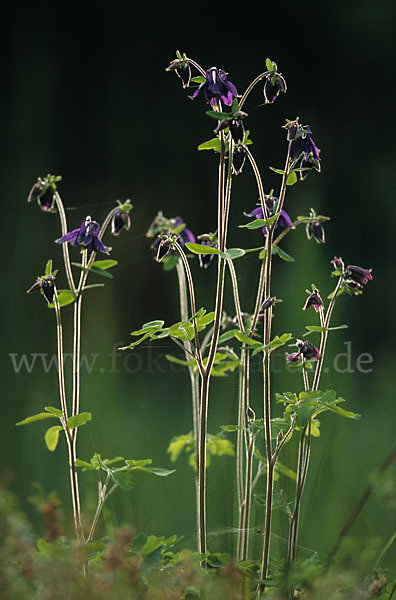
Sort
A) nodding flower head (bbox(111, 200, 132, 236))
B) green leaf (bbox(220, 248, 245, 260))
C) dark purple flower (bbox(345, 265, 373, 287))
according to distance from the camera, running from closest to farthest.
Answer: green leaf (bbox(220, 248, 245, 260))
dark purple flower (bbox(345, 265, 373, 287))
nodding flower head (bbox(111, 200, 132, 236))

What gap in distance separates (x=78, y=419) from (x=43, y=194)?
0.31 m

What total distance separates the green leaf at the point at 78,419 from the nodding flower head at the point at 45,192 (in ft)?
0.95

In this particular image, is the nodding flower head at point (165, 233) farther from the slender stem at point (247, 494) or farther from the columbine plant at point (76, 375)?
the slender stem at point (247, 494)

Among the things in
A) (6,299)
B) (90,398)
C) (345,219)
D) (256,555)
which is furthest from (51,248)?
(256,555)

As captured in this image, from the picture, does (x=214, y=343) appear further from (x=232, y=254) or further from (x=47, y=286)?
(x=47, y=286)

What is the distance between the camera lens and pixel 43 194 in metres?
0.86

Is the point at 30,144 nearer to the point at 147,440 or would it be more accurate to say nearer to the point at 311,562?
the point at 147,440

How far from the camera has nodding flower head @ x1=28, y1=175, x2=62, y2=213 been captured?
33.1 inches

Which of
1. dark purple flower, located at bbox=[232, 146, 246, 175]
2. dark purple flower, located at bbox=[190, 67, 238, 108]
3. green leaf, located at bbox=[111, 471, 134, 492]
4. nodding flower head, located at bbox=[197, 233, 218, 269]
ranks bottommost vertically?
green leaf, located at bbox=[111, 471, 134, 492]

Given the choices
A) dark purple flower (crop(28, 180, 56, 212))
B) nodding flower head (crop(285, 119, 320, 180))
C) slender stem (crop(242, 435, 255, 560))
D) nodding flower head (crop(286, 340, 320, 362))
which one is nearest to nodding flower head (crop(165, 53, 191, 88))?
nodding flower head (crop(285, 119, 320, 180))

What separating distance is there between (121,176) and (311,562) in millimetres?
1751

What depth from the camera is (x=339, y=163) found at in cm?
221

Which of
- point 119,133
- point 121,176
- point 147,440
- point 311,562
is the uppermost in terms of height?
point 119,133

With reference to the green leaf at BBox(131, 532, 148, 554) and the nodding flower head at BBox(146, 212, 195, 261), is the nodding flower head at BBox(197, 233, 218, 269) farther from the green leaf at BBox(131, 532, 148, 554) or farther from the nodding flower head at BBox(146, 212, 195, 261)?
the green leaf at BBox(131, 532, 148, 554)
